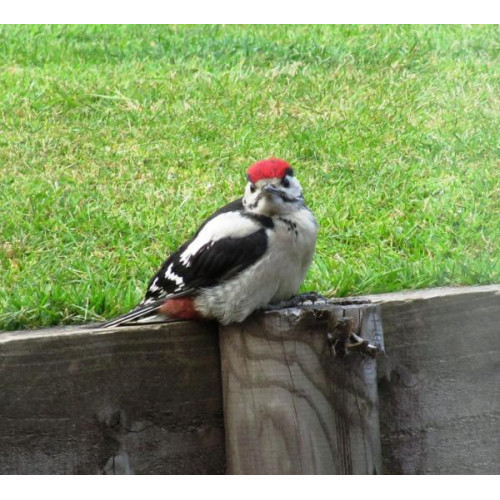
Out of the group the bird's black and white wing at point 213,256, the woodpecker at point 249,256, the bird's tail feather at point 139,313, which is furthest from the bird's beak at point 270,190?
the bird's tail feather at point 139,313

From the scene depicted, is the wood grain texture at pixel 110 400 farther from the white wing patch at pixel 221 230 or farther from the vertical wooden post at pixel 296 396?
the white wing patch at pixel 221 230

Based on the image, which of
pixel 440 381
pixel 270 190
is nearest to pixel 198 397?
pixel 270 190

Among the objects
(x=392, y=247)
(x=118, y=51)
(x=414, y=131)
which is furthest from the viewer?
(x=118, y=51)

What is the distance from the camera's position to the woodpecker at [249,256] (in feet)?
11.5

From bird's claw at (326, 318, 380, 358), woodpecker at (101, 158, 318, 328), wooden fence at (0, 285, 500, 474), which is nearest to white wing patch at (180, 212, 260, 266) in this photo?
woodpecker at (101, 158, 318, 328)

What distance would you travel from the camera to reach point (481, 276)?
4188 millimetres

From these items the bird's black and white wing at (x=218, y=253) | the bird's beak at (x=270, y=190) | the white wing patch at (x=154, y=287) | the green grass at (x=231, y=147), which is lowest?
the white wing patch at (x=154, y=287)

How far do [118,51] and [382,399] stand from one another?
3.88 m

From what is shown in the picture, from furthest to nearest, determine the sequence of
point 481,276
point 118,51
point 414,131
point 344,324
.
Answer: point 118,51 < point 414,131 < point 481,276 < point 344,324

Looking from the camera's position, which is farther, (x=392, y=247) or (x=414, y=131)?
(x=414, y=131)

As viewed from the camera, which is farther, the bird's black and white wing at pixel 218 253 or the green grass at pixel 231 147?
the green grass at pixel 231 147

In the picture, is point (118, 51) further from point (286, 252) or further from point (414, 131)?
point (286, 252)

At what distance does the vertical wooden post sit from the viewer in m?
3.56

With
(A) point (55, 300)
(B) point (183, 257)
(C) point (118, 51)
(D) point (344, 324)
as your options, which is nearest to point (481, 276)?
(D) point (344, 324)
